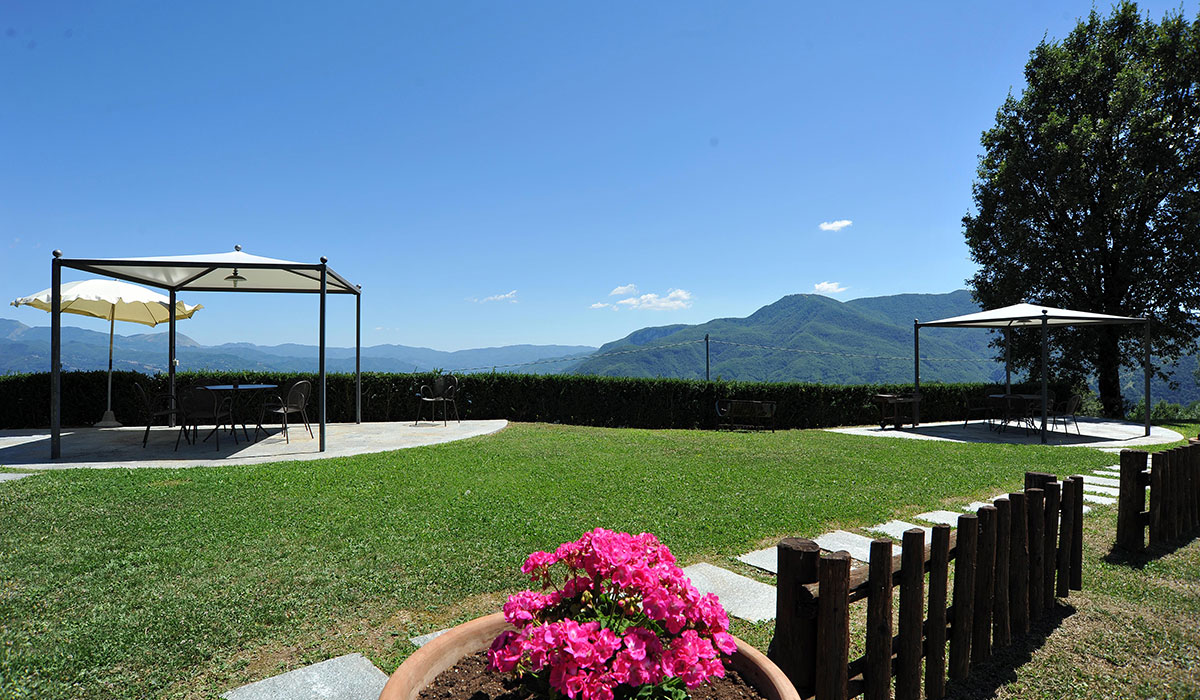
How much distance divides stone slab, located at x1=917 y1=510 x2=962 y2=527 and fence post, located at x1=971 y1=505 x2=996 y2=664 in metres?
2.19

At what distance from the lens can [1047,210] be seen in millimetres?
16891

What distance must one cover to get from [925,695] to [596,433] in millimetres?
8448

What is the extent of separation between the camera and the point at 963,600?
2254mm

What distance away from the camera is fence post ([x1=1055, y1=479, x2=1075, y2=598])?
9.82 feet

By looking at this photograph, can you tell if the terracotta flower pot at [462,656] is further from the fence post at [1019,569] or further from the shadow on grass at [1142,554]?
the shadow on grass at [1142,554]

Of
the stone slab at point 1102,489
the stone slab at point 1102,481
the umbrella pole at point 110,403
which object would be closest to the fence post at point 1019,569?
the stone slab at point 1102,489

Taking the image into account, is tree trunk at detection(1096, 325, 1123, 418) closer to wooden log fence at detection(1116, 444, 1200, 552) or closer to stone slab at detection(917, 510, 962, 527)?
Result: wooden log fence at detection(1116, 444, 1200, 552)

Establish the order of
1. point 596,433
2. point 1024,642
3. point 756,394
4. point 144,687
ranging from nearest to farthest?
point 144,687
point 1024,642
point 596,433
point 756,394

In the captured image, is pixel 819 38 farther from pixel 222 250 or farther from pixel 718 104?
pixel 222 250

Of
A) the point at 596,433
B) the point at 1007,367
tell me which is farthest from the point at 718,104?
the point at 1007,367

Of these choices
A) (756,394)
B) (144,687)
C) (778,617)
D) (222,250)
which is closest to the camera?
(778,617)

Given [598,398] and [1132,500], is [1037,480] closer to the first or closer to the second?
[1132,500]

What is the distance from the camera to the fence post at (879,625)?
6.01 feet

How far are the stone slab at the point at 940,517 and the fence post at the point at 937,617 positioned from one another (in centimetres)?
259
